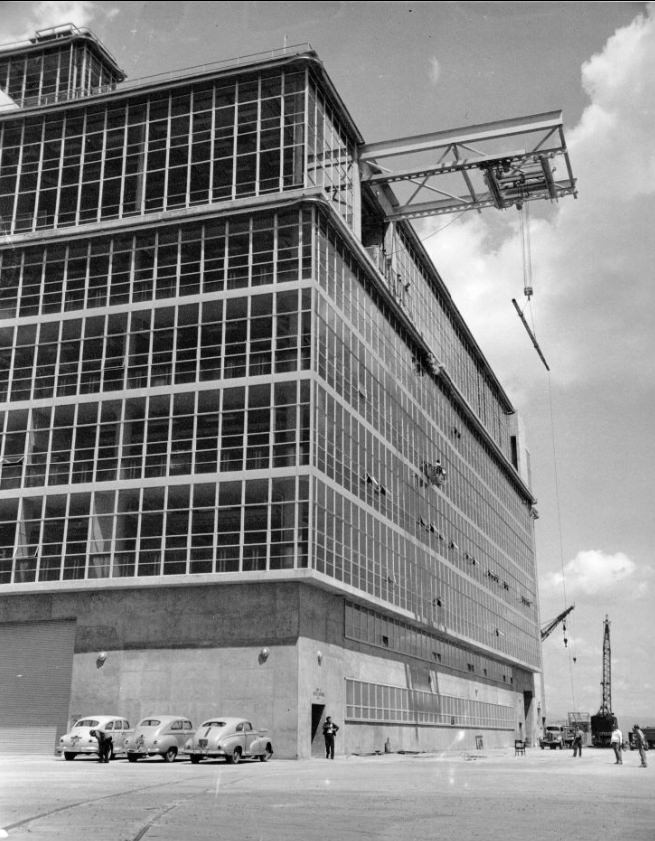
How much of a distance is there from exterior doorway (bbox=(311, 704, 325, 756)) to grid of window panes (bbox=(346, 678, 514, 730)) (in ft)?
12.0

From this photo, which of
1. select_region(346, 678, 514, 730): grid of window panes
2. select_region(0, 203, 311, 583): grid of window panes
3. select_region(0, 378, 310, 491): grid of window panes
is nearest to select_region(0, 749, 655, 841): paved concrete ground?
select_region(0, 203, 311, 583): grid of window panes

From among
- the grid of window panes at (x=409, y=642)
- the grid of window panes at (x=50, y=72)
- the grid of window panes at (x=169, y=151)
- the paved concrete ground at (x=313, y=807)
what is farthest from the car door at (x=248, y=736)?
the grid of window panes at (x=50, y=72)

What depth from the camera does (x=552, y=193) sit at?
190 feet

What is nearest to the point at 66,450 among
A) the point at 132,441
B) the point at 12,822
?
the point at 132,441

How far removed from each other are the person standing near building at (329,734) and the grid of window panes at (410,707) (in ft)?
22.5

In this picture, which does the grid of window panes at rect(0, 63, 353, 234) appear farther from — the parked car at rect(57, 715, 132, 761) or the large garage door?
the parked car at rect(57, 715, 132, 761)

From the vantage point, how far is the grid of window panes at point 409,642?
5519cm

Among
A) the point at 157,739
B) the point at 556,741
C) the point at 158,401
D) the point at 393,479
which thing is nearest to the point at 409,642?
the point at 393,479

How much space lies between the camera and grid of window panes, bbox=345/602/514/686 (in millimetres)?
55188

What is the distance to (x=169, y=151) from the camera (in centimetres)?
5588

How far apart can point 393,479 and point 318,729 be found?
60.5 feet

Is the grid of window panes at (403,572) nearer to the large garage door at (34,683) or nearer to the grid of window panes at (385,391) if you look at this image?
the grid of window panes at (385,391)

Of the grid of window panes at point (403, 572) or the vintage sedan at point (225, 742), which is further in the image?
the grid of window panes at point (403, 572)

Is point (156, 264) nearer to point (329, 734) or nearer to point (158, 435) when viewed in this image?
point (158, 435)
